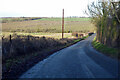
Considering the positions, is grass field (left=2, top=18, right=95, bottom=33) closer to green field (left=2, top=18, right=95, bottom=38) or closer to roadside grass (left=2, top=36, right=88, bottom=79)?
green field (left=2, top=18, right=95, bottom=38)

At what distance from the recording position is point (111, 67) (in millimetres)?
8750

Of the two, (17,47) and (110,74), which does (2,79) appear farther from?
(17,47)

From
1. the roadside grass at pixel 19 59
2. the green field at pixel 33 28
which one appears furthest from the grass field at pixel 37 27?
the roadside grass at pixel 19 59

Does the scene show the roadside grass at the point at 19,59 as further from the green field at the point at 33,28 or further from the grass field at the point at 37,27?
the grass field at the point at 37,27

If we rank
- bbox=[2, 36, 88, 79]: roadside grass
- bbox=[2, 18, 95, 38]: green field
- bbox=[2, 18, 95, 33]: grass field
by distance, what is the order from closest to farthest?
bbox=[2, 36, 88, 79]: roadside grass → bbox=[2, 18, 95, 38]: green field → bbox=[2, 18, 95, 33]: grass field

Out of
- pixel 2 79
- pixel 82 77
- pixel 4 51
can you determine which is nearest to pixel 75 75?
pixel 82 77

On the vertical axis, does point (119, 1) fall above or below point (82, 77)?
above

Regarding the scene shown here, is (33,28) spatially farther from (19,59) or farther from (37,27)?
(19,59)

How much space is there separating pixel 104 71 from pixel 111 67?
2.76ft

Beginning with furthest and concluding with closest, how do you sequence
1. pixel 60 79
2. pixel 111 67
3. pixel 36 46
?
pixel 36 46 → pixel 111 67 → pixel 60 79

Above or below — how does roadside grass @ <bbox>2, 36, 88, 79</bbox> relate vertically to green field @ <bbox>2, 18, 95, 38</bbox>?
below

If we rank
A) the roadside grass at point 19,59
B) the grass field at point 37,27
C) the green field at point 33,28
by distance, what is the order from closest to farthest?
1. the roadside grass at point 19,59
2. the green field at point 33,28
3. the grass field at point 37,27

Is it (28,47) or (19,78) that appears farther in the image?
(28,47)

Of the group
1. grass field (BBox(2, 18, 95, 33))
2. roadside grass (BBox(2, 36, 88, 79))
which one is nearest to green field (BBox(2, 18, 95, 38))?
grass field (BBox(2, 18, 95, 33))
